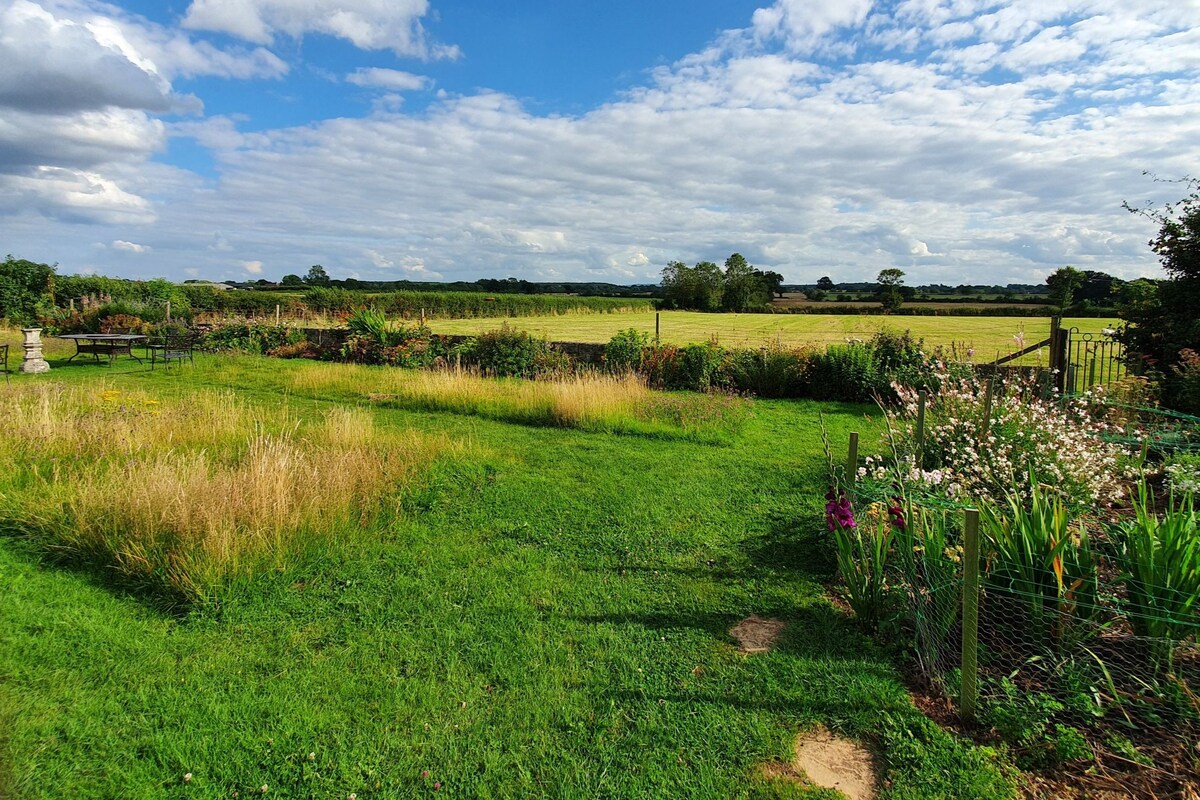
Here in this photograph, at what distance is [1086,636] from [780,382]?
32.6ft

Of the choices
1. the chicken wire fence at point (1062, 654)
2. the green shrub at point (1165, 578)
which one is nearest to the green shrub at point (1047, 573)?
the chicken wire fence at point (1062, 654)

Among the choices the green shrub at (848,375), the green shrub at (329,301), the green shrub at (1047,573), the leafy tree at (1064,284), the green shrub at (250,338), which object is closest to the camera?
the green shrub at (1047,573)

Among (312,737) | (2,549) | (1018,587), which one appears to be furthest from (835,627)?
(2,549)

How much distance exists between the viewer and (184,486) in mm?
4355

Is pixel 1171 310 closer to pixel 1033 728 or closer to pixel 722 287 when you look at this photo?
pixel 1033 728

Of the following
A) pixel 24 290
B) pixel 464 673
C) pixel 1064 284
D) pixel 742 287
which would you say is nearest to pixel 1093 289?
pixel 1064 284

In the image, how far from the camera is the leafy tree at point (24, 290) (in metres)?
22.2

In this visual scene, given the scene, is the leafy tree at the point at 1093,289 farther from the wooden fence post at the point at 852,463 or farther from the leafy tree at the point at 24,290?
the leafy tree at the point at 24,290

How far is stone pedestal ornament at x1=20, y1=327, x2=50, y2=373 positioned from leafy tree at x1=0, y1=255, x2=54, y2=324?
12.2 metres

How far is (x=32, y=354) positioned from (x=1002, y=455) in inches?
697

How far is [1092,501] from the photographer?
398 centimetres

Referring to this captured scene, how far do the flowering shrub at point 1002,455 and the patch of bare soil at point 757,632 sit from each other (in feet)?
3.61

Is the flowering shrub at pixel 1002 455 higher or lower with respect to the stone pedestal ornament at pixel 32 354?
lower

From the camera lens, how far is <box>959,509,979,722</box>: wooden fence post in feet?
8.53
